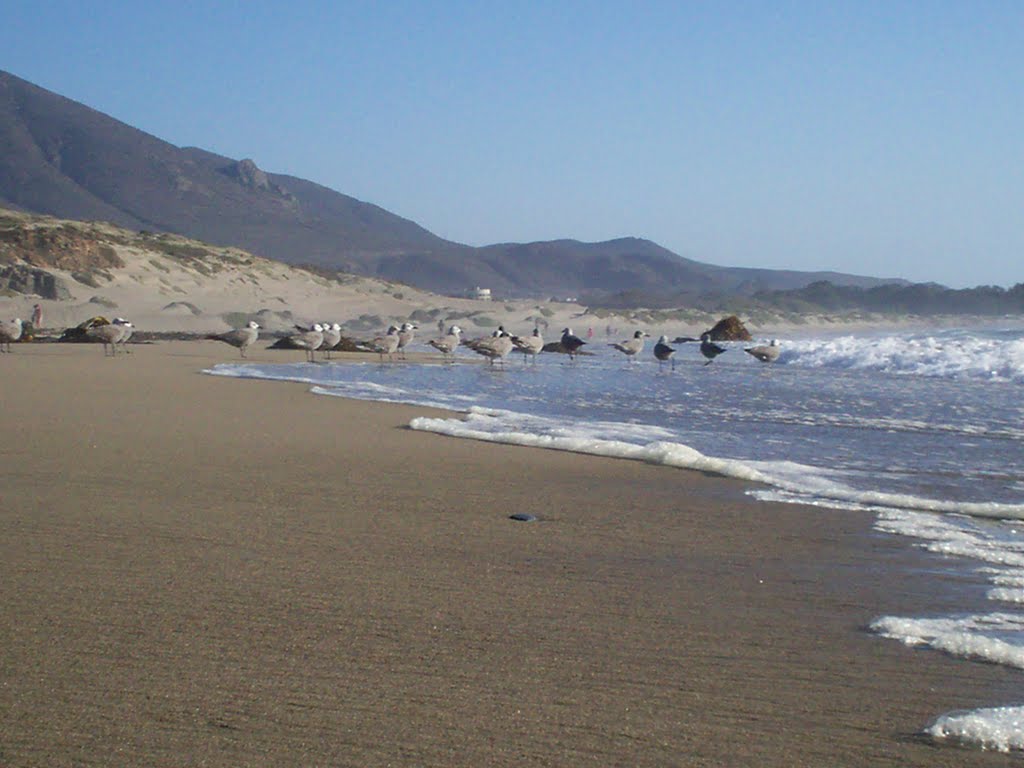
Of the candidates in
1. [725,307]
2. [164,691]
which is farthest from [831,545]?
[725,307]

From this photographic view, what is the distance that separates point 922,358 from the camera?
20328 millimetres

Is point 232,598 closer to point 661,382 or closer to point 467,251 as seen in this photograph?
point 661,382

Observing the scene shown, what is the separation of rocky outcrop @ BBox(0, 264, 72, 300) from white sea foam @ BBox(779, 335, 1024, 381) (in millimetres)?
19156

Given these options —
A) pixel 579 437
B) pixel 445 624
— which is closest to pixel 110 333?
pixel 579 437

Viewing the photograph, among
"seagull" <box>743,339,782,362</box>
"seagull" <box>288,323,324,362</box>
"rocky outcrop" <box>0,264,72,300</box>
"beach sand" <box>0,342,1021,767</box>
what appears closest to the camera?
"beach sand" <box>0,342,1021,767</box>

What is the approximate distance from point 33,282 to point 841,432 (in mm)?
26744

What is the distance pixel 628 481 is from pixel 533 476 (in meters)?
0.54

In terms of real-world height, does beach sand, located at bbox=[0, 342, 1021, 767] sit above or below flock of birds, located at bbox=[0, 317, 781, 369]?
above

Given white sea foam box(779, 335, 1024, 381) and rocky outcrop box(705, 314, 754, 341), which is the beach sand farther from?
rocky outcrop box(705, 314, 754, 341)

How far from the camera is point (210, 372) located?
15.0 m

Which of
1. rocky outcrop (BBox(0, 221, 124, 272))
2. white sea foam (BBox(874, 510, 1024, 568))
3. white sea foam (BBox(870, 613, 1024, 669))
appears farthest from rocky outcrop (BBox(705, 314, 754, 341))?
white sea foam (BBox(870, 613, 1024, 669))

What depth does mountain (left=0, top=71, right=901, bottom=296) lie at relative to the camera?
10844cm

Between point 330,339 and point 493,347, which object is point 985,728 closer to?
point 493,347

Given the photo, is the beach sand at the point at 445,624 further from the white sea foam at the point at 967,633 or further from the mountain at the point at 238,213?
the mountain at the point at 238,213
